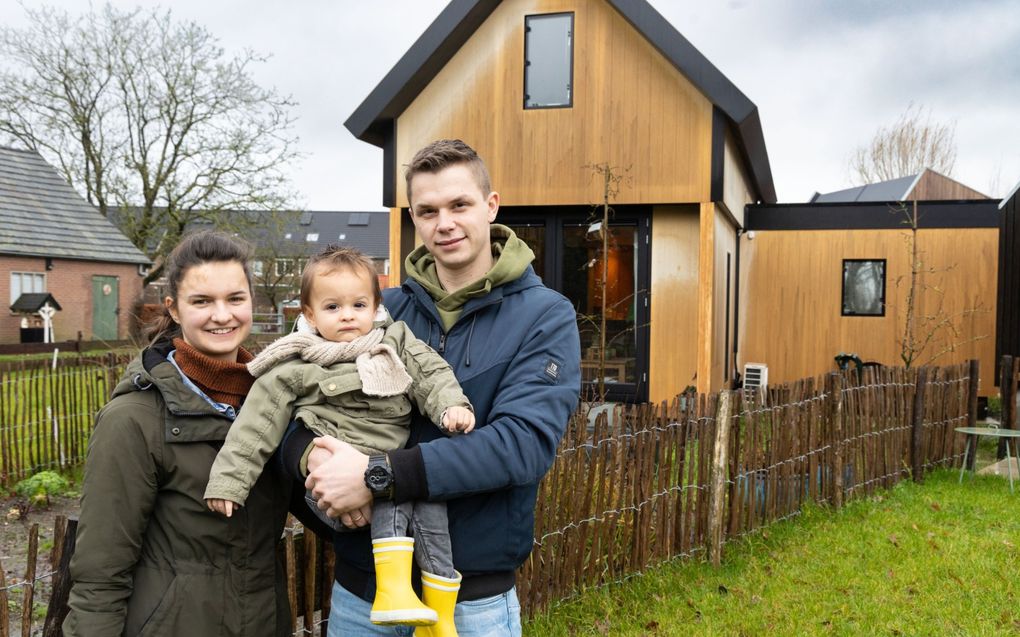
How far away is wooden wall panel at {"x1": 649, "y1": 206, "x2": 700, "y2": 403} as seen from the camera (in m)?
11.1

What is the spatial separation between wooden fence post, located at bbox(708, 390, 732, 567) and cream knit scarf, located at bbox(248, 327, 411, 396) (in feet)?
12.1

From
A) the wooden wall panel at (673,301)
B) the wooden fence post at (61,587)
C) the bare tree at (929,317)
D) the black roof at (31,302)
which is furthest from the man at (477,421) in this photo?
the black roof at (31,302)

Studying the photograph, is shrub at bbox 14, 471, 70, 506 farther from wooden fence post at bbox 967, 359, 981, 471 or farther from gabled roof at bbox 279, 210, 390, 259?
gabled roof at bbox 279, 210, 390, 259

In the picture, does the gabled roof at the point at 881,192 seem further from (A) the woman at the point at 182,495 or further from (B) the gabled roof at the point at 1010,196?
(A) the woman at the point at 182,495

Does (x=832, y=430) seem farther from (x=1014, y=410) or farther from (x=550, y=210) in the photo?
(x=550, y=210)

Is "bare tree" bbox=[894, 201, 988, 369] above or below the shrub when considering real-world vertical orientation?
above

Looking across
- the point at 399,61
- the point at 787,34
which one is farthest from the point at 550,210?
the point at 787,34

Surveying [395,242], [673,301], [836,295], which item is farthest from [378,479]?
[836,295]

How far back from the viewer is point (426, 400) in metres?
2.11

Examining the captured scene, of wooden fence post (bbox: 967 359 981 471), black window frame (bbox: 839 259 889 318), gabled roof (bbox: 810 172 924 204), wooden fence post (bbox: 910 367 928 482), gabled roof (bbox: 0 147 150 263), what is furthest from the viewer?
gabled roof (bbox: 810 172 924 204)

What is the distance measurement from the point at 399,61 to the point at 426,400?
9.61m

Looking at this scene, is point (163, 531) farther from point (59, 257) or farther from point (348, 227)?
point (348, 227)

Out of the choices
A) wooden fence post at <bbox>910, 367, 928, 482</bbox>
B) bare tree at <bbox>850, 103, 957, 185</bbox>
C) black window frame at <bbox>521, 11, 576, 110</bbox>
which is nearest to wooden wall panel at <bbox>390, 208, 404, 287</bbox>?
black window frame at <bbox>521, 11, 576, 110</bbox>

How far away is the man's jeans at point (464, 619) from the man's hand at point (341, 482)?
0.40m
